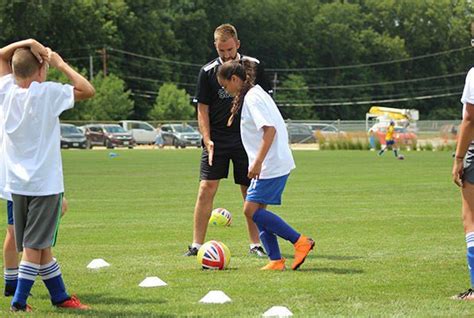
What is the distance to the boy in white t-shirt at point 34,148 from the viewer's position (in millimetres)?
7418

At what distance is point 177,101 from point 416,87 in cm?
4577

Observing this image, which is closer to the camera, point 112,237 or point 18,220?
point 18,220

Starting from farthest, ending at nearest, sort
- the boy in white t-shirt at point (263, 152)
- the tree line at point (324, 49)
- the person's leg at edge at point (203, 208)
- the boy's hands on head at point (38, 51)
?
the tree line at point (324, 49), the person's leg at edge at point (203, 208), the boy in white t-shirt at point (263, 152), the boy's hands on head at point (38, 51)

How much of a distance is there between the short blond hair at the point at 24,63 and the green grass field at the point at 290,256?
1.71m

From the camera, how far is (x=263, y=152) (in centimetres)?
933

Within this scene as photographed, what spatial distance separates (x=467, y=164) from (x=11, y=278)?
145 inches

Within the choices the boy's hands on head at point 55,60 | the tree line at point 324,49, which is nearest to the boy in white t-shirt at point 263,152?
the boy's hands on head at point 55,60

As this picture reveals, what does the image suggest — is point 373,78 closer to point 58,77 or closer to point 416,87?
point 416,87

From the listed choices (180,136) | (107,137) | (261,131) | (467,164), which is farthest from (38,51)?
(180,136)

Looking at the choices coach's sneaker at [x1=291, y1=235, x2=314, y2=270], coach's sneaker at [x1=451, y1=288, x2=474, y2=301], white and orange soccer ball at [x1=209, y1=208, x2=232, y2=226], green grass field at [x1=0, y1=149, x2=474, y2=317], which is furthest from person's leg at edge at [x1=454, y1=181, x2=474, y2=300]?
white and orange soccer ball at [x1=209, y1=208, x2=232, y2=226]

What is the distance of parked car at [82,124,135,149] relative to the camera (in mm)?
68688

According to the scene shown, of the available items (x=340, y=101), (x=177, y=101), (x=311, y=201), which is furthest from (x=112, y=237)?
(x=340, y=101)

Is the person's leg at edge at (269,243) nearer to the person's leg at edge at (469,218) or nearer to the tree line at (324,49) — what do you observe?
the person's leg at edge at (469,218)

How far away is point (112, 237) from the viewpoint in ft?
→ 43.1
